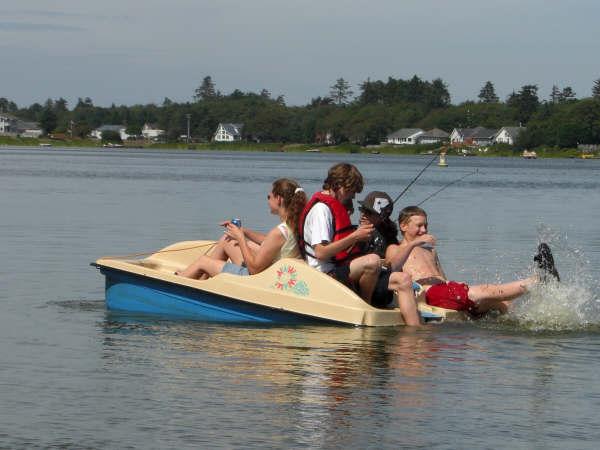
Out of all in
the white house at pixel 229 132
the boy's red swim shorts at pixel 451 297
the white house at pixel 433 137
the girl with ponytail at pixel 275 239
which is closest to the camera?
the girl with ponytail at pixel 275 239

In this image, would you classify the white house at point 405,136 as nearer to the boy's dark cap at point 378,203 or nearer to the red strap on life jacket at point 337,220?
the boy's dark cap at point 378,203

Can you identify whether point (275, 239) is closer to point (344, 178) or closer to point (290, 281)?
point (290, 281)

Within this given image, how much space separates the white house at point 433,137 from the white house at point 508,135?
7.99 meters

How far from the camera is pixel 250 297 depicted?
39.1ft

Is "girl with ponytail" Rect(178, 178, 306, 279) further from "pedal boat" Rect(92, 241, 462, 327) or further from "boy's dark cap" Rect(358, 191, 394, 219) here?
"boy's dark cap" Rect(358, 191, 394, 219)

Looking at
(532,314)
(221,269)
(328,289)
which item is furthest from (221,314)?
(532,314)

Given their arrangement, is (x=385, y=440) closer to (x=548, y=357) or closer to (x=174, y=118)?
(x=548, y=357)

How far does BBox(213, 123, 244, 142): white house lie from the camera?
636 ft

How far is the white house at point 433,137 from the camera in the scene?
7061 inches

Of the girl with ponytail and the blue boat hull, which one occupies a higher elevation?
the girl with ponytail

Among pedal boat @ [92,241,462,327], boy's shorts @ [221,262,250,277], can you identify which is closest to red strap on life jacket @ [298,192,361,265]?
pedal boat @ [92,241,462,327]

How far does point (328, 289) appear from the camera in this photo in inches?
454

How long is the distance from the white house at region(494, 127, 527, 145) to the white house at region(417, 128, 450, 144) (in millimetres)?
7989

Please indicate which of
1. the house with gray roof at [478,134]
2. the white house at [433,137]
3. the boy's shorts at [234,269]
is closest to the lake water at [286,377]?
the boy's shorts at [234,269]
